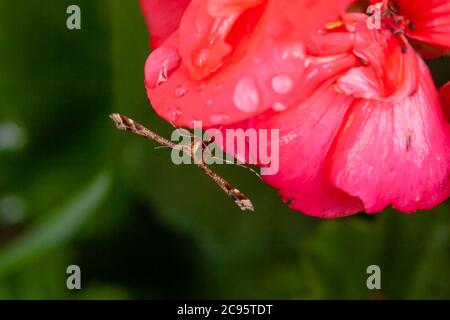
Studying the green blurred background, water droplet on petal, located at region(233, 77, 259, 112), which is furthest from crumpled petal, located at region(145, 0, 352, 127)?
the green blurred background

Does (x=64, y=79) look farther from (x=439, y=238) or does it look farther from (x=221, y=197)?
(x=439, y=238)

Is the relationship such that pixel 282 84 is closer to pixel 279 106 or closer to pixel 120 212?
pixel 279 106

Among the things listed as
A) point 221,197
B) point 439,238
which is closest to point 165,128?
point 221,197

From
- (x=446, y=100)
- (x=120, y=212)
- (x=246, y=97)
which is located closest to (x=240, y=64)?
(x=246, y=97)

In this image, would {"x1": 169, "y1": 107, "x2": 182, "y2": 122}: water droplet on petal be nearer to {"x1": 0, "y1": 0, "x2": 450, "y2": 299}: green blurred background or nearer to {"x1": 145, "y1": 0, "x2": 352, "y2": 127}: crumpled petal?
{"x1": 145, "y1": 0, "x2": 352, "y2": 127}: crumpled petal

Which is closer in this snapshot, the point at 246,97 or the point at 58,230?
the point at 246,97

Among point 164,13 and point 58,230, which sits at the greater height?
point 164,13

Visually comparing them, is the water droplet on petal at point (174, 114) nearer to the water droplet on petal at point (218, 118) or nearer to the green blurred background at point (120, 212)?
the water droplet on petal at point (218, 118)

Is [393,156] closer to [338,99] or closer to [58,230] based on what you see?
[338,99]
